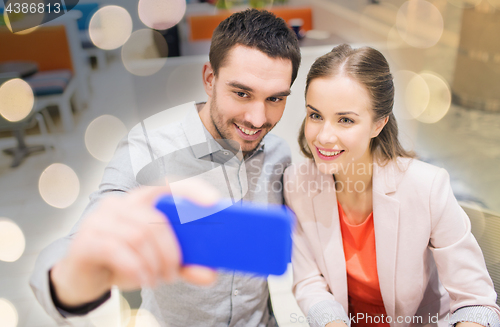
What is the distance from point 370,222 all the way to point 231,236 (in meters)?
0.52

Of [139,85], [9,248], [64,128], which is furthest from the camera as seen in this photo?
[64,128]

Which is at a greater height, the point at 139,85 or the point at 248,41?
the point at 248,41

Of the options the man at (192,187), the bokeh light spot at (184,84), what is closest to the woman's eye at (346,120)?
the man at (192,187)

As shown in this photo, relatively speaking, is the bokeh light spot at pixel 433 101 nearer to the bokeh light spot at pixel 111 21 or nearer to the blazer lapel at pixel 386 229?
the blazer lapel at pixel 386 229

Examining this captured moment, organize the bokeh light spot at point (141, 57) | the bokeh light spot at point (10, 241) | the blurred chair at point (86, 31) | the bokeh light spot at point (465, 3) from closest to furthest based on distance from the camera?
the bokeh light spot at point (10, 241) < the bokeh light spot at point (141, 57) < the bokeh light spot at point (465, 3) < the blurred chair at point (86, 31)

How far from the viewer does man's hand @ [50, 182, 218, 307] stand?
0.26m

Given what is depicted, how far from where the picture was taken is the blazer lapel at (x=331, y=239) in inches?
29.6

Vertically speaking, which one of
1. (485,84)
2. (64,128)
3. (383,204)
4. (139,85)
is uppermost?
(139,85)

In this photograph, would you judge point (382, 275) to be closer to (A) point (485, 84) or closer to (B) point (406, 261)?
(B) point (406, 261)

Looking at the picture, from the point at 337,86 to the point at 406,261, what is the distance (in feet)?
1.41

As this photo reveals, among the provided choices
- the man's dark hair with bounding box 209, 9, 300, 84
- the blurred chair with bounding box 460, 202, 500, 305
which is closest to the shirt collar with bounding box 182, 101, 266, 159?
the man's dark hair with bounding box 209, 9, 300, 84

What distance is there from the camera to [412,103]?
1.11 metres

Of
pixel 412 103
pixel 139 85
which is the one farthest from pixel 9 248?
pixel 412 103

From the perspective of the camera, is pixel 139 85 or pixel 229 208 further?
pixel 139 85
